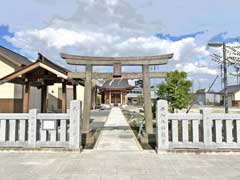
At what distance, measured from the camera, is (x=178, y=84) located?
13367 mm

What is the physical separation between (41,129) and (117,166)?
2843 mm

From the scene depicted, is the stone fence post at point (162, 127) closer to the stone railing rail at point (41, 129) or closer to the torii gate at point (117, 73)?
the torii gate at point (117, 73)

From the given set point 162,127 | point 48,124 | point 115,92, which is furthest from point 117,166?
point 115,92

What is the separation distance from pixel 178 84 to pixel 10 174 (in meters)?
10.3

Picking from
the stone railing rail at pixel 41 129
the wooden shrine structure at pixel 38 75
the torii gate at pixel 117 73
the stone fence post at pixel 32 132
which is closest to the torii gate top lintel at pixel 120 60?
the torii gate at pixel 117 73

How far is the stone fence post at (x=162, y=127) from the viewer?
22.5 ft

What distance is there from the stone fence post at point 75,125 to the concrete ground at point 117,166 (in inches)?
13.3

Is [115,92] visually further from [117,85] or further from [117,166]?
[117,166]

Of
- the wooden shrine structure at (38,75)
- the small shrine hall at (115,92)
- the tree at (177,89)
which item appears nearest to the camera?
the wooden shrine structure at (38,75)

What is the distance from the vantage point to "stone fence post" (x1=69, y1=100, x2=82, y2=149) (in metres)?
6.96

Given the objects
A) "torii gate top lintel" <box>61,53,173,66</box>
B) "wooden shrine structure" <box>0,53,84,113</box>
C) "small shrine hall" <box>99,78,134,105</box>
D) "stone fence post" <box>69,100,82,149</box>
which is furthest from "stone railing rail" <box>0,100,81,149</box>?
"small shrine hall" <box>99,78,134,105</box>

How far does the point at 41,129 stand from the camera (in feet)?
23.2

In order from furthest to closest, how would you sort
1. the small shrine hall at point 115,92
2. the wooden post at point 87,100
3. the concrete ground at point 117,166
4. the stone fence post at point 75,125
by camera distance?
the small shrine hall at point 115,92
the wooden post at point 87,100
the stone fence post at point 75,125
the concrete ground at point 117,166

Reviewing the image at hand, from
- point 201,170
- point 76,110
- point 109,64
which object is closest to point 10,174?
point 76,110
